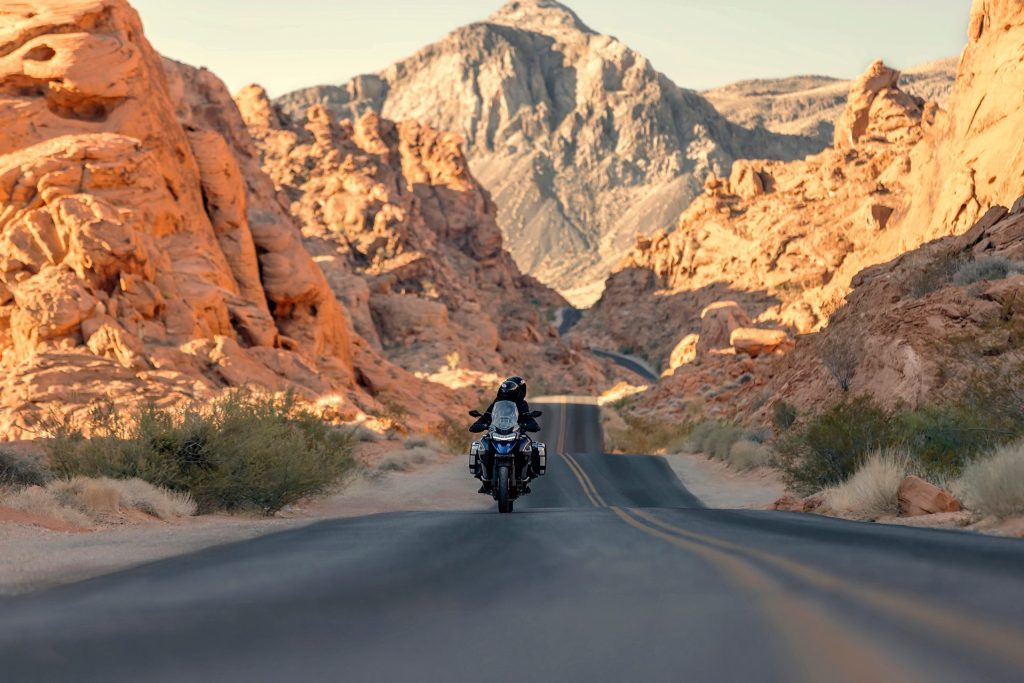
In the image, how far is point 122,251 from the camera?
31703 mm

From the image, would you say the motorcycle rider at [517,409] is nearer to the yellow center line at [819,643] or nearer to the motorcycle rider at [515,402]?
the motorcycle rider at [515,402]

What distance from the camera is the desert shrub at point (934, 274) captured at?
98.4 feet

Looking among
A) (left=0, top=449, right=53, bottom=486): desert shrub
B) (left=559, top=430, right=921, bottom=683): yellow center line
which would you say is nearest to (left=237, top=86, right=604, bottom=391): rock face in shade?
(left=0, top=449, right=53, bottom=486): desert shrub

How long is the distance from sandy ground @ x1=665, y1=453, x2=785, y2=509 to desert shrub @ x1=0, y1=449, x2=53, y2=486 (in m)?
15.1

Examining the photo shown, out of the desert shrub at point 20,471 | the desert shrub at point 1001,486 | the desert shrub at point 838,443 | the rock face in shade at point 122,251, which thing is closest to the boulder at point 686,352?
the rock face in shade at point 122,251

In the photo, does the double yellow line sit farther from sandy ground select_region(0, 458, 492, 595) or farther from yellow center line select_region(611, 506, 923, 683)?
sandy ground select_region(0, 458, 492, 595)

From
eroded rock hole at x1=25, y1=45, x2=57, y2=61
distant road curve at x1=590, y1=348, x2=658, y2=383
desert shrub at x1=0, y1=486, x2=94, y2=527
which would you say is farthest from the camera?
distant road curve at x1=590, y1=348, x2=658, y2=383

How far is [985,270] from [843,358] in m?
5.30

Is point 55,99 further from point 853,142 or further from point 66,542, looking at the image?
point 853,142

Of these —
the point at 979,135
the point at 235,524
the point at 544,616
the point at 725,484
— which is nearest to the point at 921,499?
the point at 235,524

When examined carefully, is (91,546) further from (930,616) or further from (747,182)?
(747,182)

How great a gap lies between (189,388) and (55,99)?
45.1 feet

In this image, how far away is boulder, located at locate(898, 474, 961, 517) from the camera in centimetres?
1175

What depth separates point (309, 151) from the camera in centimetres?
9106
